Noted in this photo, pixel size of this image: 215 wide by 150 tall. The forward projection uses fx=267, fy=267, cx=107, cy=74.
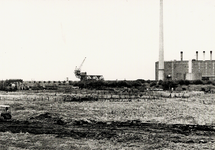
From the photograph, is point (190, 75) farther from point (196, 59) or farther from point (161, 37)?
point (161, 37)

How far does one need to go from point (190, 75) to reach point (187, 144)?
78.6 meters

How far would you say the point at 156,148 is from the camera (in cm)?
1006

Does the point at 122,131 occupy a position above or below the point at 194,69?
below

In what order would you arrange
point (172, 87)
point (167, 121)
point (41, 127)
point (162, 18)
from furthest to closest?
1. point (162, 18)
2. point (172, 87)
3. point (167, 121)
4. point (41, 127)

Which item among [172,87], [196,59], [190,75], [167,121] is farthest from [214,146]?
[196,59]

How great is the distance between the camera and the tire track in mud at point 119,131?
1180cm

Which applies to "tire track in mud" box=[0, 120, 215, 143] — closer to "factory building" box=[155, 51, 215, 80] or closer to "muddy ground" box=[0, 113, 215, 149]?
"muddy ground" box=[0, 113, 215, 149]

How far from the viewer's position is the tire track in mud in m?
11.8

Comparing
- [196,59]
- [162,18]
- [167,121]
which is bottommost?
[167,121]

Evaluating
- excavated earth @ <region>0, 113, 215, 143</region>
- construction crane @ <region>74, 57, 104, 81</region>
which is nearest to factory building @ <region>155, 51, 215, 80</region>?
construction crane @ <region>74, 57, 104, 81</region>

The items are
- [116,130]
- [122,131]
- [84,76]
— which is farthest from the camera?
[84,76]

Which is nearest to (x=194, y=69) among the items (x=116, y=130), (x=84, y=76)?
(x=84, y=76)

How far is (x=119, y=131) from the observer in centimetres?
A: 1308

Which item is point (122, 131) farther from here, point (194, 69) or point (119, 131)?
point (194, 69)
